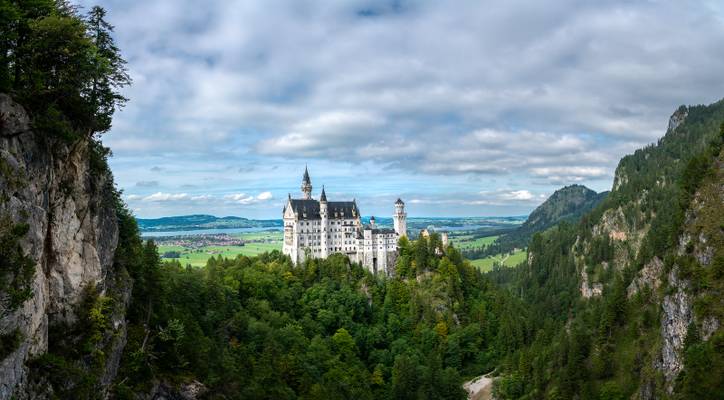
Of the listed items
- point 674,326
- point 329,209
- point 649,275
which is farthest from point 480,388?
point 329,209

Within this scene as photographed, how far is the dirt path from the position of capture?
328 feet

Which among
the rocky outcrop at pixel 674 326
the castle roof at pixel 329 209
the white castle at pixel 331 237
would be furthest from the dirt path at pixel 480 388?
the castle roof at pixel 329 209

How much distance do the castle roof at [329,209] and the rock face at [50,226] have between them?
264 feet

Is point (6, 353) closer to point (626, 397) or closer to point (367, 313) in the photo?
point (626, 397)

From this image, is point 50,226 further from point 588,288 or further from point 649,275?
point 588,288

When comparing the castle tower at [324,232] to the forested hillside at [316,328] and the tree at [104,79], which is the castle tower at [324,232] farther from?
the tree at [104,79]

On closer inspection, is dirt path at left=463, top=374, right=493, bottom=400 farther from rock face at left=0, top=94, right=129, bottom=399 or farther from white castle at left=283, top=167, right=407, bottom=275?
rock face at left=0, top=94, right=129, bottom=399

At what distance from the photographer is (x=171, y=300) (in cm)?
6309

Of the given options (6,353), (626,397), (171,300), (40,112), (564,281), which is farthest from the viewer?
(564,281)

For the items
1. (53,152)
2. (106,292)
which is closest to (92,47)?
(53,152)

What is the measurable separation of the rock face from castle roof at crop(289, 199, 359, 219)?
80.5 meters

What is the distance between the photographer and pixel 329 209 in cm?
12838

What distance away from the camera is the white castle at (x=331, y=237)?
406 feet

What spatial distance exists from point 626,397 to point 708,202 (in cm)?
3353
